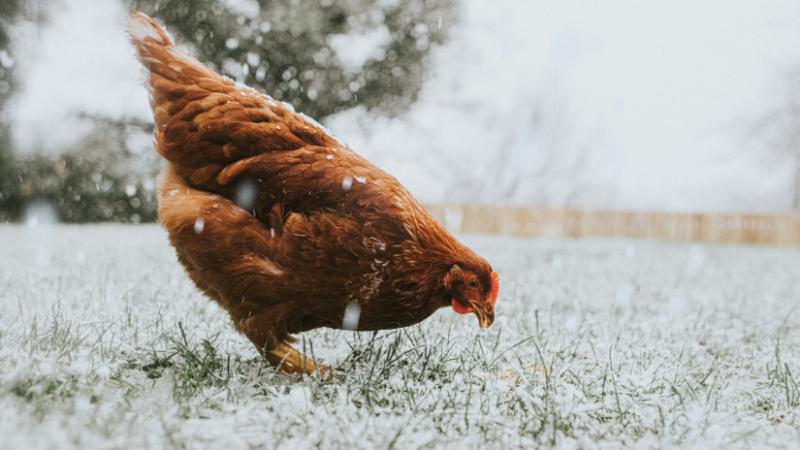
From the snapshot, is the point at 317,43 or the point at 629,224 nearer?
the point at 317,43

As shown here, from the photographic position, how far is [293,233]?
8.23ft

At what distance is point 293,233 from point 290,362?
2.00 feet

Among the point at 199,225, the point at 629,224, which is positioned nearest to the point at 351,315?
the point at 199,225

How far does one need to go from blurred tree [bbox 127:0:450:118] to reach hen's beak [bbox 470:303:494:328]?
9017mm

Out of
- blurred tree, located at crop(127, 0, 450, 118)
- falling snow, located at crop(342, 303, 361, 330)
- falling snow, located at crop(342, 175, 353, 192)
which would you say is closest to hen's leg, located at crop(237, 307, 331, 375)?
falling snow, located at crop(342, 303, 361, 330)

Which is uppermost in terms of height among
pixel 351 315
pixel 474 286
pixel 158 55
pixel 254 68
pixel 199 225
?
pixel 254 68

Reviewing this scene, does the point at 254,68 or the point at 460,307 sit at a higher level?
the point at 254,68

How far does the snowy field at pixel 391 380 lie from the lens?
1943mm

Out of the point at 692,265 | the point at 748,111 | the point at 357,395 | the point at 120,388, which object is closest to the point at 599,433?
the point at 357,395

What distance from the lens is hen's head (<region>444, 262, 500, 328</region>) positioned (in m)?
2.54

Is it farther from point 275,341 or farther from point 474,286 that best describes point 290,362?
point 474,286

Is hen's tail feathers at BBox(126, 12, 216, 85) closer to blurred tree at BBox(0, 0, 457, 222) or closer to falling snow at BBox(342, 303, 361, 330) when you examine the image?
falling snow at BBox(342, 303, 361, 330)

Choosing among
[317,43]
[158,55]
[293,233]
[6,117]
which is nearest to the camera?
[293,233]

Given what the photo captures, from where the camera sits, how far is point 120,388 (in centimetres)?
227
